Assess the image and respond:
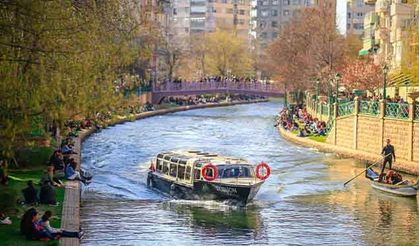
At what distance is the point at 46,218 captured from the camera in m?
27.8

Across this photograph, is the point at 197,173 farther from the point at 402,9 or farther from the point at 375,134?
the point at 402,9

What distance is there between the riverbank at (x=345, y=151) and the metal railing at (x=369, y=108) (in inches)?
105

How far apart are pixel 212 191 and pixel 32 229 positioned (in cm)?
1432

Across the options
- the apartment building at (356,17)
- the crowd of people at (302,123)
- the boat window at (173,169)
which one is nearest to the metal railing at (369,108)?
the crowd of people at (302,123)

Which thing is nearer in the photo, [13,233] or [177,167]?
[13,233]

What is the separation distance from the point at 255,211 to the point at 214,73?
12176 cm

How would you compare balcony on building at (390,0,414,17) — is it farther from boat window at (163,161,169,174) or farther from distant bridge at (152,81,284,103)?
boat window at (163,161,169,174)

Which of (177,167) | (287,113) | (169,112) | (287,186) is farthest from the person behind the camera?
(169,112)

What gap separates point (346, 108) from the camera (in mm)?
64562

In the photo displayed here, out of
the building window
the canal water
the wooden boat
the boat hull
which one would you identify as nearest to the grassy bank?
the canal water

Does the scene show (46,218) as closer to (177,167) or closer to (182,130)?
(177,167)

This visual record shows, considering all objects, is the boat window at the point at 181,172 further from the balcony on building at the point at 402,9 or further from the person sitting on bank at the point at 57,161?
the balcony on building at the point at 402,9

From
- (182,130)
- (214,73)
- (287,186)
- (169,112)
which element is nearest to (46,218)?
(287,186)

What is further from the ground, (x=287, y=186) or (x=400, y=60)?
(x=400, y=60)
